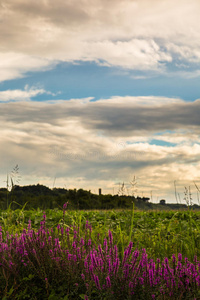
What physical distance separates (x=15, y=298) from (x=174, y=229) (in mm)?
5117

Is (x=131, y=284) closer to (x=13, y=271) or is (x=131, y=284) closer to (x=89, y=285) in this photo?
(x=89, y=285)

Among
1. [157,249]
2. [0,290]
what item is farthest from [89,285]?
[157,249]

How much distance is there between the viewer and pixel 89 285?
2678 millimetres

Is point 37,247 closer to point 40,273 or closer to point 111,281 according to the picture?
point 40,273

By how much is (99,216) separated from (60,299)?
648cm

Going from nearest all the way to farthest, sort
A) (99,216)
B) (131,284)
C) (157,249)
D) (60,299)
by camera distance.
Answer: (131,284), (60,299), (157,249), (99,216)

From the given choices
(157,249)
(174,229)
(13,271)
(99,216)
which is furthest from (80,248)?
(99,216)

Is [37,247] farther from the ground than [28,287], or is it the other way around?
[37,247]

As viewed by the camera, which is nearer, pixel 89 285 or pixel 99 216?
pixel 89 285

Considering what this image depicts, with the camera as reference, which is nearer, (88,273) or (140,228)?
(88,273)

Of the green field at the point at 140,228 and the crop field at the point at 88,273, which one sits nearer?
the crop field at the point at 88,273

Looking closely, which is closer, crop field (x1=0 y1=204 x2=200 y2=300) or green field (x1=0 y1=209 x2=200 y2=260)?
crop field (x1=0 y1=204 x2=200 y2=300)

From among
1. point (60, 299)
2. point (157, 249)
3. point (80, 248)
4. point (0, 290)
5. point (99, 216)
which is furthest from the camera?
point (99, 216)

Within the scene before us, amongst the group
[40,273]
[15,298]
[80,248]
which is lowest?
[15,298]
